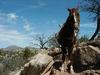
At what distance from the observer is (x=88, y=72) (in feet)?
51.4

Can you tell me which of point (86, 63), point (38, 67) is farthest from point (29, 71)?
point (86, 63)

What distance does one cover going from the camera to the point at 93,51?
675 inches

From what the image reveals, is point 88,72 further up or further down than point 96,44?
further down

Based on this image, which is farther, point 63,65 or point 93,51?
point 93,51

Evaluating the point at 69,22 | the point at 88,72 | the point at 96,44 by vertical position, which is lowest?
the point at 88,72

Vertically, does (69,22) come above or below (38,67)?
above

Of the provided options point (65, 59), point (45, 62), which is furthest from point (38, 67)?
point (65, 59)

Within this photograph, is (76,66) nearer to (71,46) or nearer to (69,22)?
(71,46)

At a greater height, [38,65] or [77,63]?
[38,65]

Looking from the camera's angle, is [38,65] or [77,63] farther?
[77,63]

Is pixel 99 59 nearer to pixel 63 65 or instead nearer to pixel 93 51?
pixel 93 51

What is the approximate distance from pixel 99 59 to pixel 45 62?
3034mm

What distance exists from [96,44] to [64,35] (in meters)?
2.72

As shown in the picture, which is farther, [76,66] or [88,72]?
[76,66]
